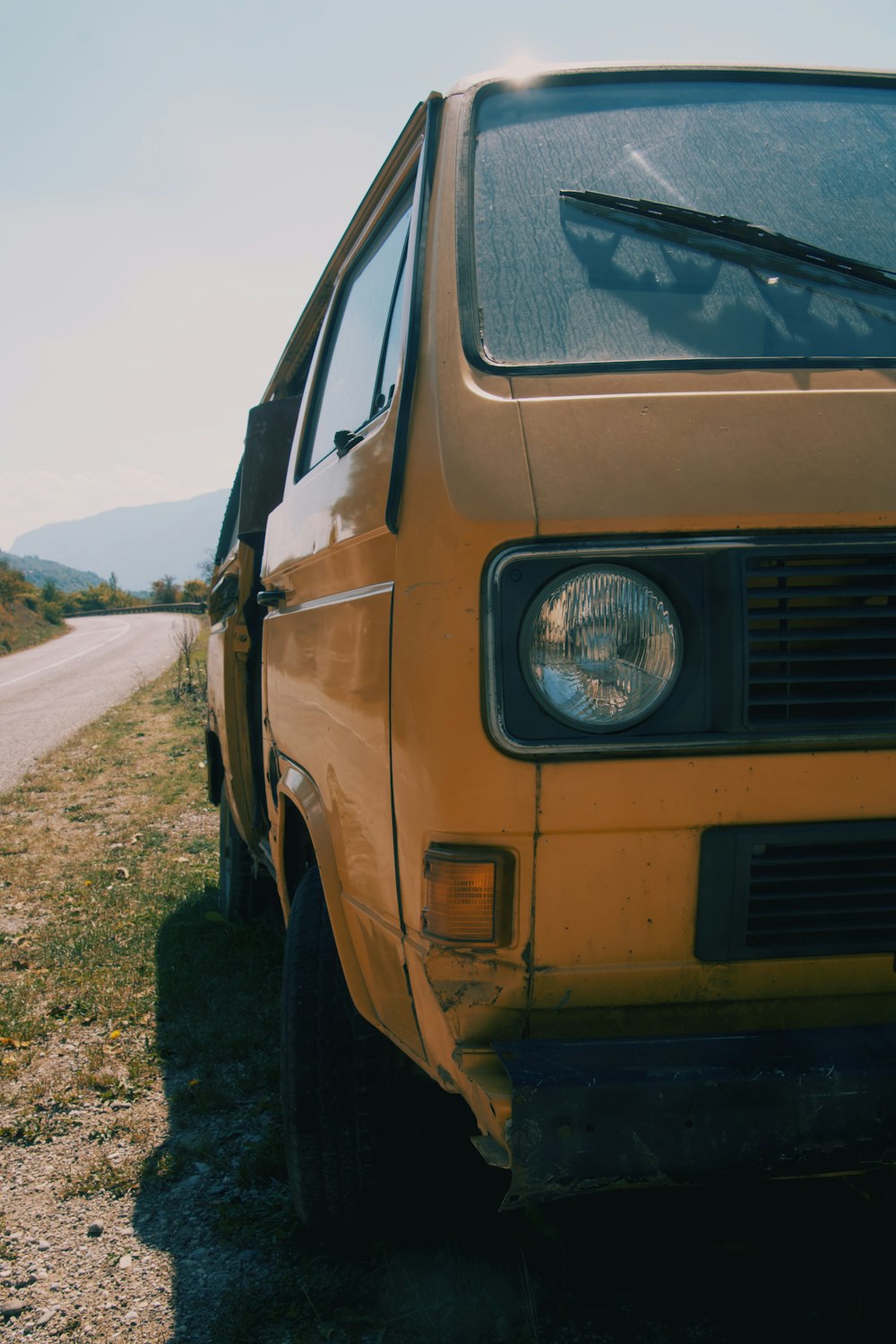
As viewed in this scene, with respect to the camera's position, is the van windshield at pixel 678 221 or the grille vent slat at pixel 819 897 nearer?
the grille vent slat at pixel 819 897

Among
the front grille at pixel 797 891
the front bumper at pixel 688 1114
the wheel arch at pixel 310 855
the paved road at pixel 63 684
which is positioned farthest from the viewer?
the paved road at pixel 63 684

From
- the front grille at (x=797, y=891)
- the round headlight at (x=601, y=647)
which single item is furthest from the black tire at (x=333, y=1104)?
the round headlight at (x=601, y=647)

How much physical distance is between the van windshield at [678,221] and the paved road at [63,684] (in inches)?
336

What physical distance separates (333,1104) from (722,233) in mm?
1870

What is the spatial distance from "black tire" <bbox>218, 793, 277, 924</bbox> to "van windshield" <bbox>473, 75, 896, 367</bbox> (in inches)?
132

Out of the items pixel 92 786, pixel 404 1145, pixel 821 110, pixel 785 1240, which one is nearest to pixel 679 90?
pixel 821 110

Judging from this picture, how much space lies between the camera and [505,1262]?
2285mm

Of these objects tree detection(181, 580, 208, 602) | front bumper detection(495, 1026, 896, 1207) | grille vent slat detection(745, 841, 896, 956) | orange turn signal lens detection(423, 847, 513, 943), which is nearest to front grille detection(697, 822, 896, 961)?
grille vent slat detection(745, 841, 896, 956)

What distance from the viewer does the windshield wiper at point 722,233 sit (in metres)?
1.90

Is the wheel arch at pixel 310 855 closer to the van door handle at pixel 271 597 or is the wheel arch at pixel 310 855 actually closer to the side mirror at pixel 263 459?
the van door handle at pixel 271 597

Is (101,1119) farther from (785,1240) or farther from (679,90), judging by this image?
(679,90)

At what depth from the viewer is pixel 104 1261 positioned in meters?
2.49

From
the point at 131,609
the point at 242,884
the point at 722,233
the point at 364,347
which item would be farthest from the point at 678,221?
the point at 131,609

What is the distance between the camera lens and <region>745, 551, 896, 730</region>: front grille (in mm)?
1531
